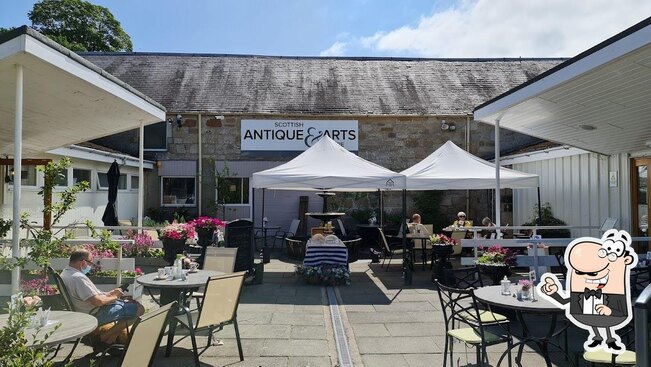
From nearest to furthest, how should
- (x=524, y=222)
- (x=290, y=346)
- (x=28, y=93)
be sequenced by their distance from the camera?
(x=290, y=346) < (x=28, y=93) < (x=524, y=222)

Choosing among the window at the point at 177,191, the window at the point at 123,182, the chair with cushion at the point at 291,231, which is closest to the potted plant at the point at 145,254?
the window at the point at 123,182

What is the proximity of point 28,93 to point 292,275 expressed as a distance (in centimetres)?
562

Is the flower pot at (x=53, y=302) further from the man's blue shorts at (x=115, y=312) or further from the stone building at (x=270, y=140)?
the stone building at (x=270, y=140)

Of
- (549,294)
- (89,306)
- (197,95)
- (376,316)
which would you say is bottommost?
(376,316)

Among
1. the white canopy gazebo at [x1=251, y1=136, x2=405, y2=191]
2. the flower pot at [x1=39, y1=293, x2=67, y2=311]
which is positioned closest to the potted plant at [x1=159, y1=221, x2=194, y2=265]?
the white canopy gazebo at [x1=251, y1=136, x2=405, y2=191]

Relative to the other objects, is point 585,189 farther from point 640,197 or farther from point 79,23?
point 79,23

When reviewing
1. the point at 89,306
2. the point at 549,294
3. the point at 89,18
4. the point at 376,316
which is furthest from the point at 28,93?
the point at 89,18

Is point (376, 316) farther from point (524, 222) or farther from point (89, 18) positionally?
point (89, 18)

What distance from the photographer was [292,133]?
15.5 meters

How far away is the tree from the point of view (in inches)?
1316

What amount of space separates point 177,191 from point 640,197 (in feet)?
40.4

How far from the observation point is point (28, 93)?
583 centimetres

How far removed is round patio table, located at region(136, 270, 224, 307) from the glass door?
7971 millimetres

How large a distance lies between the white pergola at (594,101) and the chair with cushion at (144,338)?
179 inches
